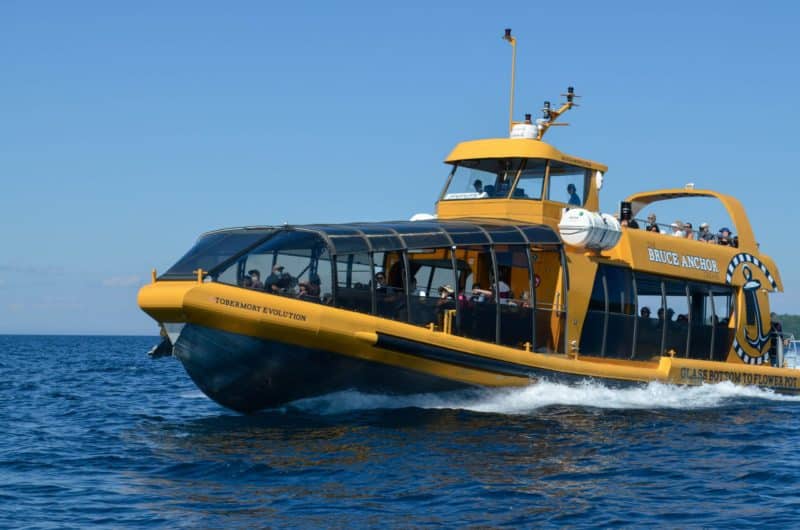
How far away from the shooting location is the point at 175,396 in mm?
22547

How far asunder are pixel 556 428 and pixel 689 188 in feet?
34.2

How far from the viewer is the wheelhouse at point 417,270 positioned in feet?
49.1

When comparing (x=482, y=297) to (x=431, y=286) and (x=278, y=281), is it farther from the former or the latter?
(x=278, y=281)

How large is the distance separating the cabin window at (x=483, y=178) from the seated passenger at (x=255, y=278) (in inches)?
249

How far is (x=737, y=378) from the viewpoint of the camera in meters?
21.1

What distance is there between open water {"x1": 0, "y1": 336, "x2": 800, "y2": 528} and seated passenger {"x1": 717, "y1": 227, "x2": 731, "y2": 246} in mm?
4991

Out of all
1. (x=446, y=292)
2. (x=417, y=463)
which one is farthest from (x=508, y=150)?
(x=417, y=463)

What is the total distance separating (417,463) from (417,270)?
614 cm

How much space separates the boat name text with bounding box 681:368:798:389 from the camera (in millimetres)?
19906

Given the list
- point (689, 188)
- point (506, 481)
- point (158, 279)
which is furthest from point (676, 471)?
point (689, 188)

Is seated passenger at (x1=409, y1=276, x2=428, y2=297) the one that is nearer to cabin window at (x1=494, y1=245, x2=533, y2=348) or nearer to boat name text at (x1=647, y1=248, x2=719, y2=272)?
cabin window at (x1=494, y1=245, x2=533, y2=348)

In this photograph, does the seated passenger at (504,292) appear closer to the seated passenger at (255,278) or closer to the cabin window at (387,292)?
the cabin window at (387,292)

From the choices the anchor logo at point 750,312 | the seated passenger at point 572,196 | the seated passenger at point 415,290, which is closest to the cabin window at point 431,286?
the seated passenger at point 415,290

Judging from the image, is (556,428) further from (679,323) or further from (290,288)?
(679,323)
